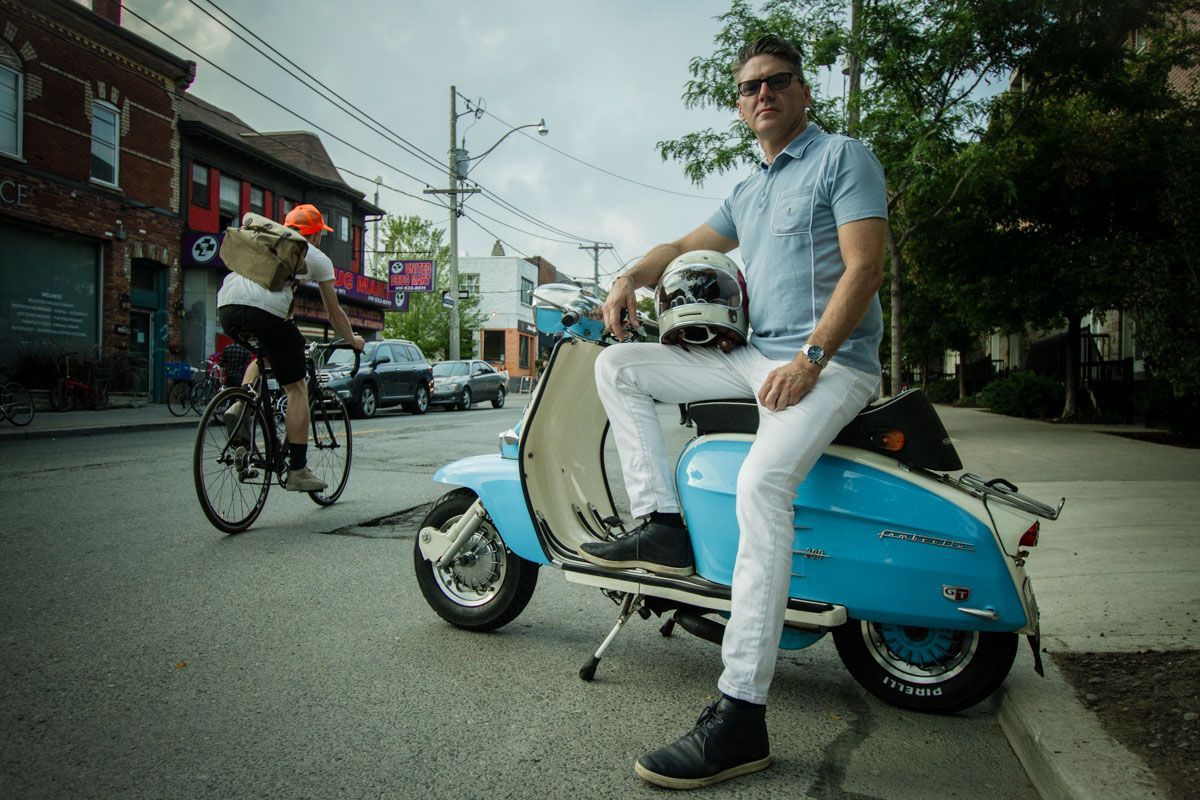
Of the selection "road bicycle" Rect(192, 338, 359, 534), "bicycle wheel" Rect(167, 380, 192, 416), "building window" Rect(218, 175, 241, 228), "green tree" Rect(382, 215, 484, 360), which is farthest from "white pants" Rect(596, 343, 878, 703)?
"green tree" Rect(382, 215, 484, 360)

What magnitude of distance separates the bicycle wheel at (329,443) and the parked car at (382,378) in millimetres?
11795

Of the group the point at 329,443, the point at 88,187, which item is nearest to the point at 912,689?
the point at 329,443

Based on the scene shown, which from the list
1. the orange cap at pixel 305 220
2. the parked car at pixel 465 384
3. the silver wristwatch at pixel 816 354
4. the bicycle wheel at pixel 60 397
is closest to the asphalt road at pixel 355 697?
the silver wristwatch at pixel 816 354

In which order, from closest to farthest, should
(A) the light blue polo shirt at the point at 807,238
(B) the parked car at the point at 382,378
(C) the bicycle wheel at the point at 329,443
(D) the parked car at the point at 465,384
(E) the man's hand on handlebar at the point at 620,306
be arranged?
(A) the light blue polo shirt at the point at 807,238 < (E) the man's hand on handlebar at the point at 620,306 < (C) the bicycle wheel at the point at 329,443 < (B) the parked car at the point at 382,378 < (D) the parked car at the point at 465,384

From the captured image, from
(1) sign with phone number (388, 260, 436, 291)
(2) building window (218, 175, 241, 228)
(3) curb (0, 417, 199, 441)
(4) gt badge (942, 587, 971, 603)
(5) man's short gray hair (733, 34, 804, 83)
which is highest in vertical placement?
(2) building window (218, 175, 241, 228)

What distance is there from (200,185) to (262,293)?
2397cm

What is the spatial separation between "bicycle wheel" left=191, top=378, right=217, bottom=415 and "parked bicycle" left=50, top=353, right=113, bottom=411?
76.1 inches

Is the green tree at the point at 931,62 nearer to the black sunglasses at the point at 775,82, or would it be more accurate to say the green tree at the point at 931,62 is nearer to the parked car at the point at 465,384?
the black sunglasses at the point at 775,82

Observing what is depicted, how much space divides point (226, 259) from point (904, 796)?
4.42 meters

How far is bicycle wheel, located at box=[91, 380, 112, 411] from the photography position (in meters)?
19.0

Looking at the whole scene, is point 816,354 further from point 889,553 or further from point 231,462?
point 231,462

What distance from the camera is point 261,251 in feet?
16.7

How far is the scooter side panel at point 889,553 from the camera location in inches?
100

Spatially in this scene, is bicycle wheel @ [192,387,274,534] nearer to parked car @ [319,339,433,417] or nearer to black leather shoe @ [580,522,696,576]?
black leather shoe @ [580,522,696,576]
